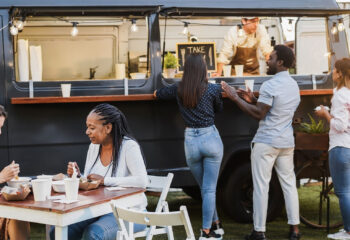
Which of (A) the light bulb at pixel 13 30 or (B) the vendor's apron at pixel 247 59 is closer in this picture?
(A) the light bulb at pixel 13 30

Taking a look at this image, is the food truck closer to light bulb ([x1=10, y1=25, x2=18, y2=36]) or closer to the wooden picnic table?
light bulb ([x1=10, y1=25, x2=18, y2=36])

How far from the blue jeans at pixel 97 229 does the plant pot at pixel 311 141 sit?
2.55m

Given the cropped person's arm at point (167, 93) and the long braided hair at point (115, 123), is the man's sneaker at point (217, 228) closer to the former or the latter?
the cropped person's arm at point (167, 93)

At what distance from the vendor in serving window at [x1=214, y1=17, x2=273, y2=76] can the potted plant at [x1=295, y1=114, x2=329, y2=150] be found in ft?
3.65

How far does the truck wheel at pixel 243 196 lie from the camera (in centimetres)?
645

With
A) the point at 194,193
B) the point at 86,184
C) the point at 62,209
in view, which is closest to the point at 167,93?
the point at 86,184

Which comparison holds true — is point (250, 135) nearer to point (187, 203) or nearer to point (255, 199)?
point (255, 199)

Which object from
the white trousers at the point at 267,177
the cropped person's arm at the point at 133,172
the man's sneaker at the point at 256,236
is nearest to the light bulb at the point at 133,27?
the white trousers at the point at 267,177

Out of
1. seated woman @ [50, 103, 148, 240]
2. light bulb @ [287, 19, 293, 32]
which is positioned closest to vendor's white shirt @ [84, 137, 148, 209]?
seated woman @ [50, 103, 148, 240]

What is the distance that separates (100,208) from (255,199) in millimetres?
2340

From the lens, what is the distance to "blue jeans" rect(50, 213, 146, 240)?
13.0 ft

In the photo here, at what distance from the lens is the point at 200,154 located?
5.74 meters

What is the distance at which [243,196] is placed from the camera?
655 cm

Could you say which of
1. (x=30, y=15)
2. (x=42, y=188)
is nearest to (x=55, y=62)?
(x=30, y=15)
